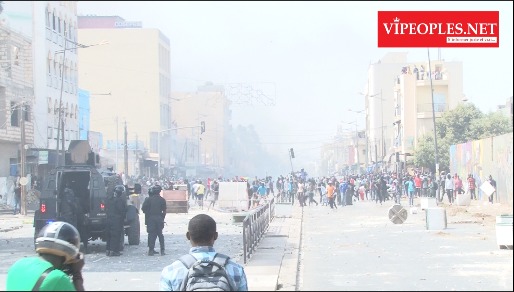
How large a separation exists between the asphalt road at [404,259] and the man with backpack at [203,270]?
7.79m

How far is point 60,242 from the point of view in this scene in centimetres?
468

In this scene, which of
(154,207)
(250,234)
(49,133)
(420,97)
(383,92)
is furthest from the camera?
(383,92)

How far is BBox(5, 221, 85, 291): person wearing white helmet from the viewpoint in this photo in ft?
14.6

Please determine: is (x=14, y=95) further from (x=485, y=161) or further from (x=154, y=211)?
(x=154, y=211)

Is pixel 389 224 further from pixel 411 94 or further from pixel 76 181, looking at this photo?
pixel 411 94

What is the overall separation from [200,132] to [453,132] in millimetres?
A: 18585

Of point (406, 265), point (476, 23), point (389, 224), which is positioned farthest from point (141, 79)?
point (476, 23)

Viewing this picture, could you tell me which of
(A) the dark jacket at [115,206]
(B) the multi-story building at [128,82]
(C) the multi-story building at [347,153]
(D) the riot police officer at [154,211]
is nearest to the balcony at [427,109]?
(B) the multi-story building at [128,82]

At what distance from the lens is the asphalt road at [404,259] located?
45.6 feet

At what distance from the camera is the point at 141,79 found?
1441 inches

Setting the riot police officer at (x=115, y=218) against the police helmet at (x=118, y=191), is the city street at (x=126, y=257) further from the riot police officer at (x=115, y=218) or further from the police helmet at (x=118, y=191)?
the police helmet at (x=118, y=191)

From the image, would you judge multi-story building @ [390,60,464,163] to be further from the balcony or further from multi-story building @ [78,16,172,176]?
multi-story building @ [78,16,172,176]

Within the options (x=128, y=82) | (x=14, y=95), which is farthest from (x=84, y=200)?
(x=14, y=95)

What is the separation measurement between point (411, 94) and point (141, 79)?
4377cm
